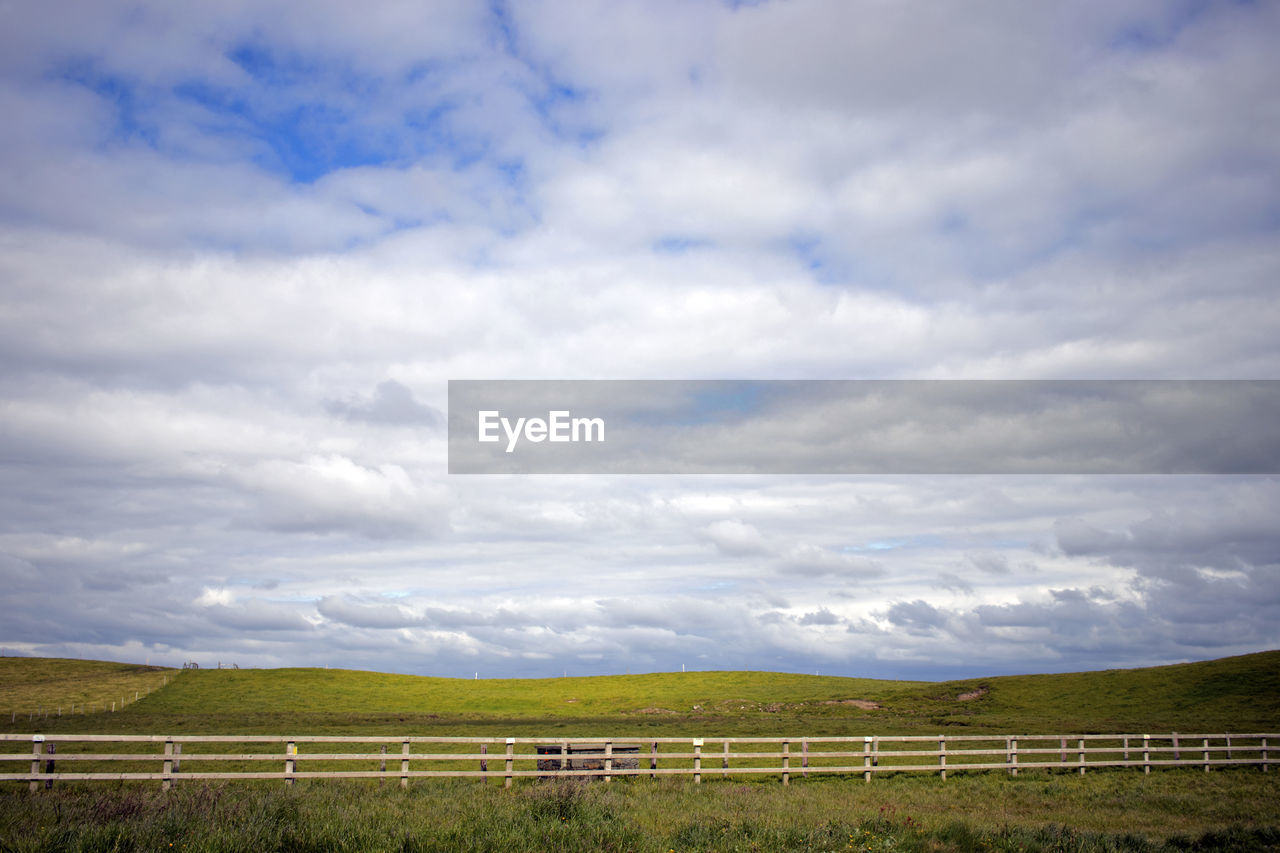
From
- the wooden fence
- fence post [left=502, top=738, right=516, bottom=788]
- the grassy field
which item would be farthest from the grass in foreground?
the wooden fence

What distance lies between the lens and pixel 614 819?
47.7 ft

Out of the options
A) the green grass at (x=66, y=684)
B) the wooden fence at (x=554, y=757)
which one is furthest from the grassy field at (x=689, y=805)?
the green grass at (x=66, y=684)

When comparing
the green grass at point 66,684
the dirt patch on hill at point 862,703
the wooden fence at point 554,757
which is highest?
the wooden fence at point 554,757

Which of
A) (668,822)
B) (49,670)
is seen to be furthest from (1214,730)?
(49,670)

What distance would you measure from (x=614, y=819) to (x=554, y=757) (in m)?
7.16

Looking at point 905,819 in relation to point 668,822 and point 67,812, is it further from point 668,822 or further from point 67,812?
point 67,812

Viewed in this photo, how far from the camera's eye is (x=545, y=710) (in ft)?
216

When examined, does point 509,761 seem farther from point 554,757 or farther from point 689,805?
point 689,805

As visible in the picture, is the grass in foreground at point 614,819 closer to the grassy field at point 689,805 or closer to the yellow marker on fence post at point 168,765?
the grassy field at point 689,805

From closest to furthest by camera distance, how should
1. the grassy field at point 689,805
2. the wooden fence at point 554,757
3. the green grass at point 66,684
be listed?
the grassy field at point 689,805 → the wooden fence at point 554,757 → the green grass at point 66,684

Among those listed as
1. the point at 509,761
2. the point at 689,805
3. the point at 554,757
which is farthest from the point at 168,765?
the point at 689,805

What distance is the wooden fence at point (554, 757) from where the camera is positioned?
19.1 meters

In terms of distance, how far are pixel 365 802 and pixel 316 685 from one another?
66.0 meters

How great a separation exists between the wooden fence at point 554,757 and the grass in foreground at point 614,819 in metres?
0.83
